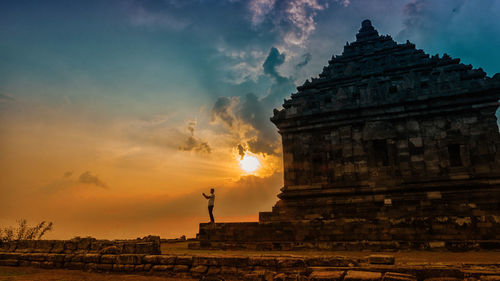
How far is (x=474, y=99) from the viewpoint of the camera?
17.2 m

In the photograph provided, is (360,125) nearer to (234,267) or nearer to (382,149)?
(382,149)

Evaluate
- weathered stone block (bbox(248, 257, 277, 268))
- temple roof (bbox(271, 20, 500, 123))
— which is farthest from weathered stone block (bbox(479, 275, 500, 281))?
temple roof (bbox(271, 20, 500, 123))

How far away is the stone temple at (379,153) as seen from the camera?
46.6ft

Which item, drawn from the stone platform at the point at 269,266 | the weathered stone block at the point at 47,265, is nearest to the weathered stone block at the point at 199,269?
the stone platform at the point at 269,266

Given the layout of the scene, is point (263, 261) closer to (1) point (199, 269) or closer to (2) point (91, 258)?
(1) point (199, 269)

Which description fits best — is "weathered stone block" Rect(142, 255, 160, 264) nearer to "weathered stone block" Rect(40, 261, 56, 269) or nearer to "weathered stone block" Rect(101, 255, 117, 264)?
"weathered stone block" Rect(101, 255, 117, 264)

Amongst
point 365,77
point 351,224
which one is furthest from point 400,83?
point 351,224

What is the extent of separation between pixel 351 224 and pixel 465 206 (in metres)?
6.13

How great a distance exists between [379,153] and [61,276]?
15922 millimetres

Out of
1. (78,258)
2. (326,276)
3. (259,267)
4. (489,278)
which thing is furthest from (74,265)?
(489,278)

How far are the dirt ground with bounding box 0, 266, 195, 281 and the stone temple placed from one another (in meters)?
6.14

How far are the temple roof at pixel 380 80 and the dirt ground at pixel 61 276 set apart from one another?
1421cm

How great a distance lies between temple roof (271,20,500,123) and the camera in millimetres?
17812

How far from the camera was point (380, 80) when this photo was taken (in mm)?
19766
